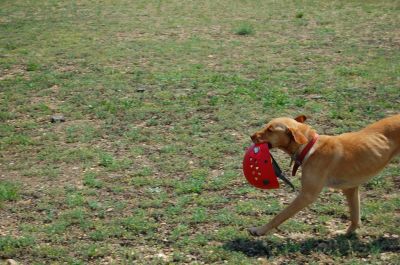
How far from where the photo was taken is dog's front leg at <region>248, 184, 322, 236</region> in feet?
15.9

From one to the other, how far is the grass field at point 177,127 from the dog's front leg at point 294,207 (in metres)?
0.11

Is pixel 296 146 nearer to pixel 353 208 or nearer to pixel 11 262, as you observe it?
pixel 353 208

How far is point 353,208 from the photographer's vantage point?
504cm

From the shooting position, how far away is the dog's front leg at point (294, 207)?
191 inches

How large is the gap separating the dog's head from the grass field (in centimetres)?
80

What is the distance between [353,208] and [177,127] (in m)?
3.19

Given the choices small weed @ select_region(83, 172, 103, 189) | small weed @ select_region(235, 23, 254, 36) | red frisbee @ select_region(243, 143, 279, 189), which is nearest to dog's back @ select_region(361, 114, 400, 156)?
red frisbee @ select_region(243, 143, 279, 189)

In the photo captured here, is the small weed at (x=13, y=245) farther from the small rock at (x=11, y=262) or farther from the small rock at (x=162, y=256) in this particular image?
the small rock at (x=162, y=256)

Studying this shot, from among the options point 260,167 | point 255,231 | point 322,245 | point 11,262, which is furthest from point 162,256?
point 322,245

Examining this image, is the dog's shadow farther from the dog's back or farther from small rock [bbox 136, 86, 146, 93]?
small rock [bbox 136, 86, 146, 93]

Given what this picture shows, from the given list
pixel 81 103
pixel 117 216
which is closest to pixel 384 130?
pixel 117 216

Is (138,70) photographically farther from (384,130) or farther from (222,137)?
(384,130)

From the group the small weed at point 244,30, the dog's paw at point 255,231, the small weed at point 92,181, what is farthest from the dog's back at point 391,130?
the small weed at point 244,30

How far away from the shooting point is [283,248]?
4805 millimetres
